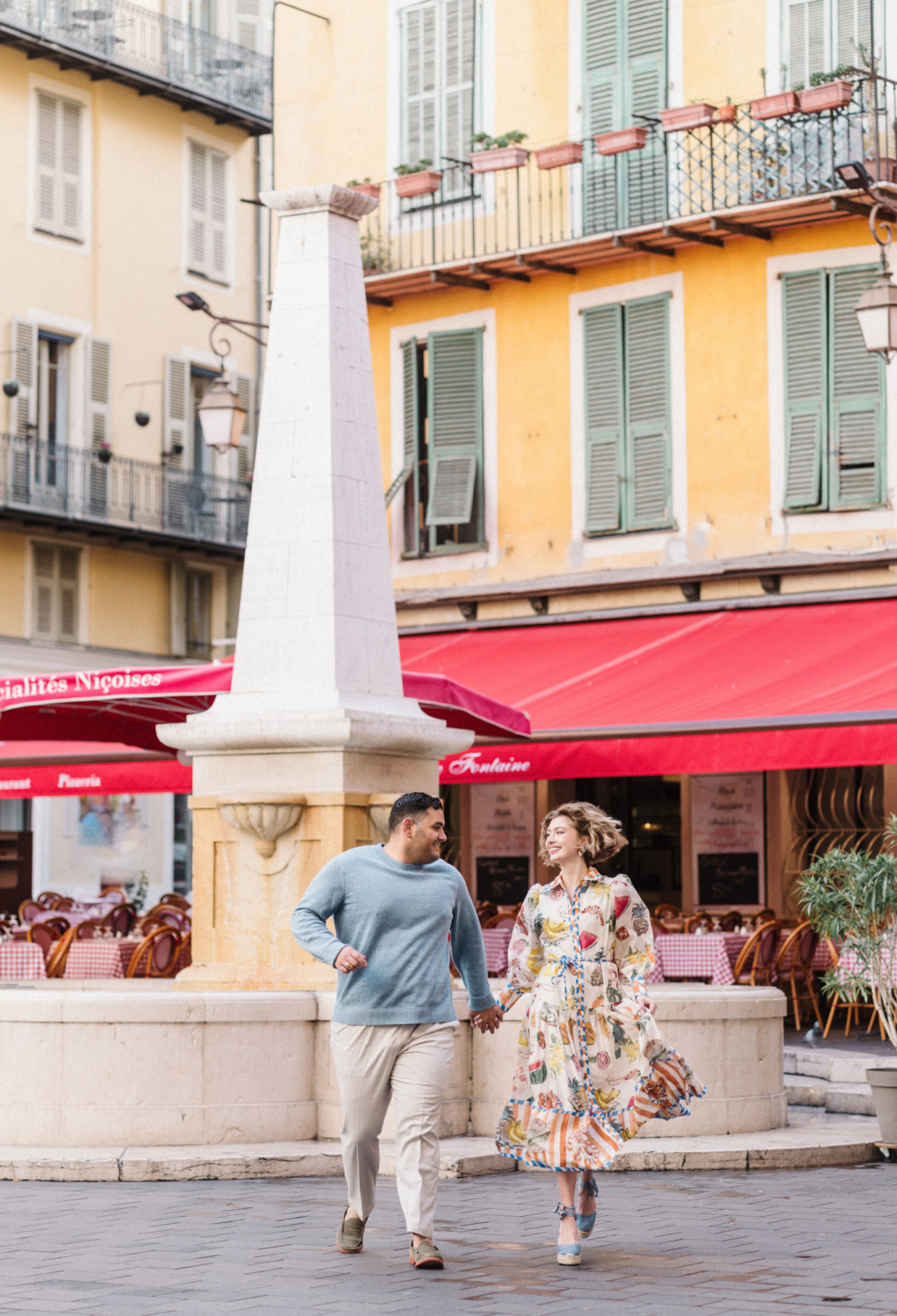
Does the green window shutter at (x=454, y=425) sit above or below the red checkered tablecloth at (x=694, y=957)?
above

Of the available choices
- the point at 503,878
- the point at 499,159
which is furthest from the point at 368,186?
the point at 503,878

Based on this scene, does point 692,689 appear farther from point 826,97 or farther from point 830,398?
point 826,97

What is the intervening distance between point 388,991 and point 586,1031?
0.73 metres

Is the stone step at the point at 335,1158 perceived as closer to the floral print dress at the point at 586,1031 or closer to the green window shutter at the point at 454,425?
the floral print dress at the point at 586,1031

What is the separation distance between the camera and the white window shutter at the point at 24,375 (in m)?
29.6

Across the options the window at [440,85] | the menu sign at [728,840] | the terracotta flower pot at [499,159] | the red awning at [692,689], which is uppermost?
the window at [440,85]

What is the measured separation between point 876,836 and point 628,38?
748 cm

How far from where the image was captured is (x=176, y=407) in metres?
32.2

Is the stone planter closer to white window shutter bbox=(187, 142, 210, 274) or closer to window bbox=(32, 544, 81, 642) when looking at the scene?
window bbox=(32, 544, 81, 642)

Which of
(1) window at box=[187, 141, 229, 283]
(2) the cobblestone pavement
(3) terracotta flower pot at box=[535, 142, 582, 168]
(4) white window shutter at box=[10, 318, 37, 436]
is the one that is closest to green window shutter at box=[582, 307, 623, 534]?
(3) terracotta flower pot at box=[535, 142, 582, 168]

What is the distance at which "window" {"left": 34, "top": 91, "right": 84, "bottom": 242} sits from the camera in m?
30.7

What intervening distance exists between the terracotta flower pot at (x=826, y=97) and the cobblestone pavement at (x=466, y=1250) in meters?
10.1

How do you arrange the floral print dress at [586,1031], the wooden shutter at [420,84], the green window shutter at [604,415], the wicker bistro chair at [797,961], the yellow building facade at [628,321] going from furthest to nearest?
the wooden shutter at [420,84] → the green window shutter at [604,415] → the yellow building facade at [628,321] → the wicker bistro chair at [797,961] → the floral print dress at [586,1031]

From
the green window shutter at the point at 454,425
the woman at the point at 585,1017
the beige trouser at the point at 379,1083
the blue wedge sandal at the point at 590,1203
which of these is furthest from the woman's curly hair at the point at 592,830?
the green window shutter at the point at 454,425
